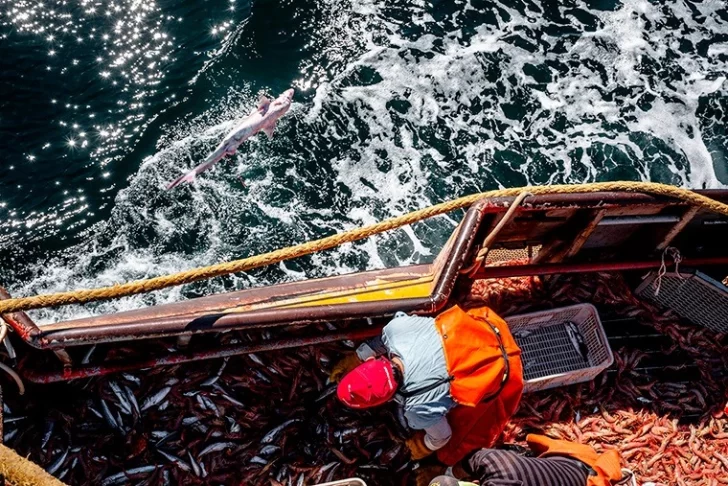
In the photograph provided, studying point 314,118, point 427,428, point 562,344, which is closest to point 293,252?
point 427,428

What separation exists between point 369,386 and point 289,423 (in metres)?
1.25

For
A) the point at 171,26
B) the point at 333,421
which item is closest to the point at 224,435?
the point at 333,421

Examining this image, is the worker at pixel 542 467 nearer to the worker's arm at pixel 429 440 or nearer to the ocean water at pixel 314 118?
the worker's arm at pixel 429 440

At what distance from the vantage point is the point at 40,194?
7531 mm

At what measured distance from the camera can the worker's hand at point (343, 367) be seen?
5066 millimetres

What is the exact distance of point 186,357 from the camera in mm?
4508

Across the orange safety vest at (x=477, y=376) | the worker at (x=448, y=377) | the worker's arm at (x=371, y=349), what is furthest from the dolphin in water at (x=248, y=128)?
the orange safety vest at (x=477, y=376)

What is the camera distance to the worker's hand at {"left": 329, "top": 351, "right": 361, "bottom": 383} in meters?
5.07

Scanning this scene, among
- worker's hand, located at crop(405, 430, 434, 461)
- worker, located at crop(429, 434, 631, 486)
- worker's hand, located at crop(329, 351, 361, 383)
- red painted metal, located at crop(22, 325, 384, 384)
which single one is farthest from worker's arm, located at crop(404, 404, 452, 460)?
red painted metal, located at crop(22, 325, 384, 384)

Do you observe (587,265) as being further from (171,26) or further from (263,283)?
(171,26)

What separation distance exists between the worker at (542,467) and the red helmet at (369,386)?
2.56ft

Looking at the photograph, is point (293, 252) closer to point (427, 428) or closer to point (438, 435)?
point (427, 428)

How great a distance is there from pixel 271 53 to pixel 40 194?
443cm

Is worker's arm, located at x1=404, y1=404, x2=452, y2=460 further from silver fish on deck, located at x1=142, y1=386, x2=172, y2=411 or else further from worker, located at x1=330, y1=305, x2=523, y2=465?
silver fish on deck, located at x1=142, y1=386, x2=172, y2=411
